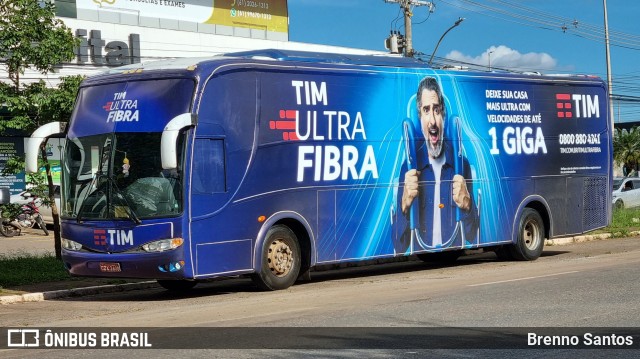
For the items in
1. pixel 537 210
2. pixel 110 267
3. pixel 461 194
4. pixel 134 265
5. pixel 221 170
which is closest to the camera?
pixel 134 265

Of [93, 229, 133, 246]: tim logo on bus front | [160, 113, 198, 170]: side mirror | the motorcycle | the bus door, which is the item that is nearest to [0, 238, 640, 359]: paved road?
the bus door

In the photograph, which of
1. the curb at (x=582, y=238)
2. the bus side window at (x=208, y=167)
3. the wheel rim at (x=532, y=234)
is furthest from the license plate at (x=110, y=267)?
the curb at (x=582, y=238)

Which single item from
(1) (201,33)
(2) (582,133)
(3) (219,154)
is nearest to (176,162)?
(3) (219,154)

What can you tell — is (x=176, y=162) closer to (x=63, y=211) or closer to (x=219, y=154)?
(x=219, y=154)

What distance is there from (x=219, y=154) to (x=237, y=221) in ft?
3.44

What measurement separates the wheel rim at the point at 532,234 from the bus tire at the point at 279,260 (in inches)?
255

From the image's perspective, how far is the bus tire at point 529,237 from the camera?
20953mm

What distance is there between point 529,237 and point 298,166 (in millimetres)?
6800

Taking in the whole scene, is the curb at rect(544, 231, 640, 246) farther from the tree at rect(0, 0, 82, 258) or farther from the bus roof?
the tree at rect(0, 0, 82, 258)

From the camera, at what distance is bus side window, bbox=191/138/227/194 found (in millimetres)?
14977

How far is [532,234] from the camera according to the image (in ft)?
70.2

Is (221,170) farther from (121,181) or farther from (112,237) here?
(112,237)

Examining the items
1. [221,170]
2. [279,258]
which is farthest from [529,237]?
[221,170]

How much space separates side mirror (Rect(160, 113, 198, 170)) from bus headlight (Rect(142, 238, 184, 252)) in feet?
3.59
